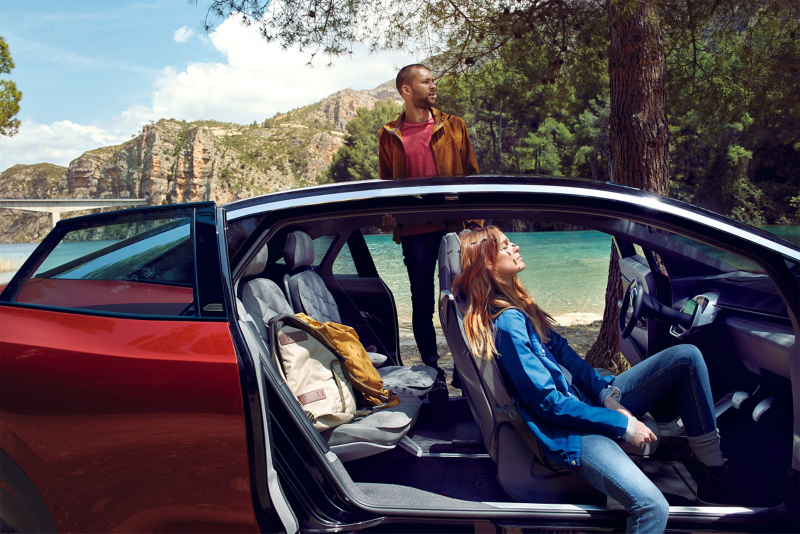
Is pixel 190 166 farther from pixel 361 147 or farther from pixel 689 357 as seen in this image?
pixel 689 357

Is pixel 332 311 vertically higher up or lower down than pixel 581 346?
higher up

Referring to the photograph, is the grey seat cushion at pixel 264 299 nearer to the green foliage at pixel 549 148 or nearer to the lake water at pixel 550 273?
the lake water at pixel 550 273

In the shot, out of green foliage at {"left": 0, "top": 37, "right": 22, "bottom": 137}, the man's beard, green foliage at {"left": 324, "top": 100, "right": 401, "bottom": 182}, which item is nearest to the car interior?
the man's beard

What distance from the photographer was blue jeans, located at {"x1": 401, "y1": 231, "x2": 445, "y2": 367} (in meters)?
3.01

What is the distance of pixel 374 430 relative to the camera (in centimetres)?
211

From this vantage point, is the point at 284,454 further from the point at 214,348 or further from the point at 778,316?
the point at 778,316

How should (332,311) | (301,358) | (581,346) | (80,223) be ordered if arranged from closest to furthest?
(80,223)
(301,358)
(332,311)
(581,346)

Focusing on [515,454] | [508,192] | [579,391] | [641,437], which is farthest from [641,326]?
[508,192]

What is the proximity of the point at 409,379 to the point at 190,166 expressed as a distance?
10507 centimetres

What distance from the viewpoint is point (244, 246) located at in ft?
5.60

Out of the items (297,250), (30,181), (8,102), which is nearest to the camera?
(297,250)

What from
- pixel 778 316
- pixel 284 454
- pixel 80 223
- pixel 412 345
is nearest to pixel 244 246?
pixel 80 223

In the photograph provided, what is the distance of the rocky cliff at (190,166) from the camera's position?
303 feet

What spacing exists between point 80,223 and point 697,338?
2488 millimetres
